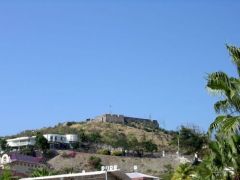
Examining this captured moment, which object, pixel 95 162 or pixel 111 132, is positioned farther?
pixel 111 132

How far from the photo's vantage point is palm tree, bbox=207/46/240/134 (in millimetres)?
23312

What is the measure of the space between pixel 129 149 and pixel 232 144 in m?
138

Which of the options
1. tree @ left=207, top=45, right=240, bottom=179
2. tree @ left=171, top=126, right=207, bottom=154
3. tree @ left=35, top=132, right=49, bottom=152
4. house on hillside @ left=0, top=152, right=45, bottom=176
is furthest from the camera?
tree @ left=35, top=132, right=49, bottom=152

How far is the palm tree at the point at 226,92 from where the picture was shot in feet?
76.5

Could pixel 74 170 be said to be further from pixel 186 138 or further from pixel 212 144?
pixel 212 144

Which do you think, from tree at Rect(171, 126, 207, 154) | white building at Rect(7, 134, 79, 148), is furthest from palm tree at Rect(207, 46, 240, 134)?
white building at Rect(7, 134, 79, 148)

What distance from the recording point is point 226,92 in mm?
24047

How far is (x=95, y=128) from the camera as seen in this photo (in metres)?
190

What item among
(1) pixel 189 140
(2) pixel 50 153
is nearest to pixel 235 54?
(1) pixel 189 140

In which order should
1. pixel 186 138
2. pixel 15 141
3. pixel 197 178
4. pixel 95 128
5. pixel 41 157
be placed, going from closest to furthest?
pixel 197 178 → pixel 186 138 → pixel 41 157 → pixel 15 141 → pixel 95 128

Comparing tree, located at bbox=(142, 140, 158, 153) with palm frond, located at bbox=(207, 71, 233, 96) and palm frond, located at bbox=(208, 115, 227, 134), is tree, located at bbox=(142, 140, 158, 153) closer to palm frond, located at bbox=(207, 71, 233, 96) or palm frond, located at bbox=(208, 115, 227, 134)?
palm frond, located at bbox=(207, 71, 233, 96)

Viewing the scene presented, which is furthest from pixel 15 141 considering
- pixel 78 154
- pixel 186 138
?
pixel 186 138

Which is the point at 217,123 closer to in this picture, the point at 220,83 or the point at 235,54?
the point at 220,83

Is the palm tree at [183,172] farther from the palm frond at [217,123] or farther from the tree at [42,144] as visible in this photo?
the tree at [42,144]
